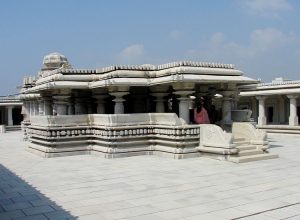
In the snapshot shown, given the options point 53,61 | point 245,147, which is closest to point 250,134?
point 245,147

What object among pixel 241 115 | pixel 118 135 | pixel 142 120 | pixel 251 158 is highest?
pixel 241 115

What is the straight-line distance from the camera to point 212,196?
A: 20.4 feet

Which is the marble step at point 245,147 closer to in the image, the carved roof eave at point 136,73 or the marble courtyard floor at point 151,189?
the marble courtyard floor at point 151,189

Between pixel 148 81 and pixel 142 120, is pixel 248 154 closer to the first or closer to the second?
pixel 142 120

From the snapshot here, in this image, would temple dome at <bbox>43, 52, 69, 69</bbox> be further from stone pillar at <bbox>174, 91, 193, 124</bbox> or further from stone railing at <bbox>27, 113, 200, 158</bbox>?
stone pillar at <bbox>174, 91, 193, 124</bbox>

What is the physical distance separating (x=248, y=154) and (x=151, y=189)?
169 inches

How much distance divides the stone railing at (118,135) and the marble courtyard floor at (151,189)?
0.85 metres

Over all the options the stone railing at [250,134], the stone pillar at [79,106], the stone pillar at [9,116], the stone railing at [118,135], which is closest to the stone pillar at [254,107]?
the stone pillar at [79,106]

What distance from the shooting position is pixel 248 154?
10.2 metres

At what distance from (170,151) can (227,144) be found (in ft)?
5.97

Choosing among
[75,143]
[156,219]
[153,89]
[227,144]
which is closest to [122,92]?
[153,89]

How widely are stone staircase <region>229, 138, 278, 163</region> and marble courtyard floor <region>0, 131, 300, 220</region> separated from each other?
267 mm

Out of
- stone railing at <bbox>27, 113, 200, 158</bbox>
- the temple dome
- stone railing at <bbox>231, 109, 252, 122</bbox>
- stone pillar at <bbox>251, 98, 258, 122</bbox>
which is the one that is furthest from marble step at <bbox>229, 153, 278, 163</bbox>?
stone pillar at <bbox>251, 98, 258, 122</bbox>

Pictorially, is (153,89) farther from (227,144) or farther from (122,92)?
(227,144)
